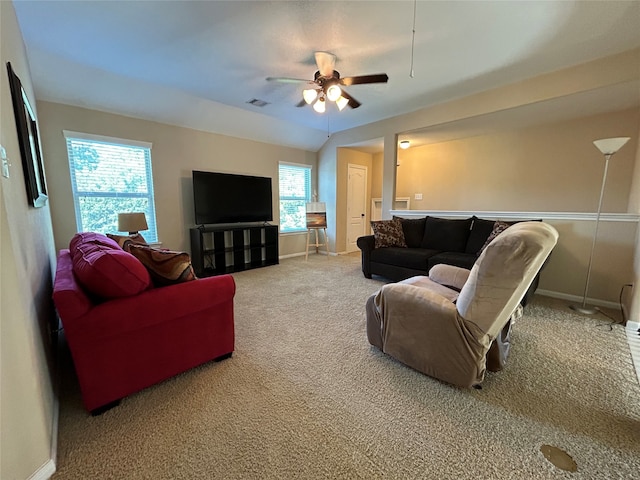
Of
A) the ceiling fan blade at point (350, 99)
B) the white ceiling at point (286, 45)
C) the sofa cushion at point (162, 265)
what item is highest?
the white ceiling at point (286, 45)

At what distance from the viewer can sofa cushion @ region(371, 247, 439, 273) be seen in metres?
3.50

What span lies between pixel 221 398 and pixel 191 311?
22.4 inches

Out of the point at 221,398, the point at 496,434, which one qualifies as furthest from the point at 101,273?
the point at 496,434

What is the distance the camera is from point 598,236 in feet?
9.91

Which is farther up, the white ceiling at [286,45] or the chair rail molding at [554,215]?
the white ceiling at [286,45]

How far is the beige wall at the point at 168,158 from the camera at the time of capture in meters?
3.28

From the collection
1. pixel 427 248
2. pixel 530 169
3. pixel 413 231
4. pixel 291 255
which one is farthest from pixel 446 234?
pixel 291 255

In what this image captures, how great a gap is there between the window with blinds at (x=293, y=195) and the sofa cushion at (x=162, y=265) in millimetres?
4077

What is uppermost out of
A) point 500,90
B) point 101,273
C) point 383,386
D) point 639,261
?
point 500,90

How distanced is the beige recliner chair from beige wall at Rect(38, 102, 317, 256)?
12.3 ft

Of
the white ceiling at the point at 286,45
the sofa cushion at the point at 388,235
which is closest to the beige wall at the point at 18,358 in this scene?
the white ceiling at the point at 286,45

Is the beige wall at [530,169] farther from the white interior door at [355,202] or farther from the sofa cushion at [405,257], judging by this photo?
the sofa cushion at [405,257]

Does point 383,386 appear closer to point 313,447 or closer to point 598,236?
point 313,447

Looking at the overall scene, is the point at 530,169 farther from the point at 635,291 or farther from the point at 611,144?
the point at 635,291
